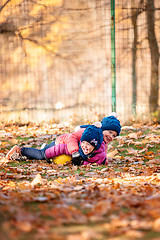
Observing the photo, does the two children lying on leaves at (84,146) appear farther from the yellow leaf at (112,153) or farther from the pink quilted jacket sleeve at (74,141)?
the yellow leaf at (112,153)

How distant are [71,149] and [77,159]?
0.17 meters

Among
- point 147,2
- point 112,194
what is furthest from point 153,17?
point 112,194

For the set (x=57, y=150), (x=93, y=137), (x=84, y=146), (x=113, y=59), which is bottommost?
(x=57, y=150)

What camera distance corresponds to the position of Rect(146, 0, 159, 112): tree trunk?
8800 mm

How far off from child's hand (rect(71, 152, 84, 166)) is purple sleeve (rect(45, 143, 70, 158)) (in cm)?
18

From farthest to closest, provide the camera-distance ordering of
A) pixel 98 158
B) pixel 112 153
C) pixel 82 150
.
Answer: pixel 112 153 < pixel 98 158 < pixel 82 150

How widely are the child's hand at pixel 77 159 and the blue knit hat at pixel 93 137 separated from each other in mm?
234

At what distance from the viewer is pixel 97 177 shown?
13.8 feet

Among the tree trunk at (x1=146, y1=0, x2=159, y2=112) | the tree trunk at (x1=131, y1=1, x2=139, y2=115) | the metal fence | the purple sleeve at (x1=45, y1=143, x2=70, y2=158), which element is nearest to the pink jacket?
the purple sleeve at (x1=45, y1=143, x2=70, y2=158)

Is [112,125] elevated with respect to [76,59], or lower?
lower

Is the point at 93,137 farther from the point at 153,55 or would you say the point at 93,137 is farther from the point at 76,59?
the point at 153,55

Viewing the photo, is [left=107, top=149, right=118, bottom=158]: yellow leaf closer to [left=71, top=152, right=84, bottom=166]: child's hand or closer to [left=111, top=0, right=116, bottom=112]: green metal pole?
[left=71, top=152, right=84, bottom=166]: child's hand

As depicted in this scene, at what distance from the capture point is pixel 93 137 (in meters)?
4.87

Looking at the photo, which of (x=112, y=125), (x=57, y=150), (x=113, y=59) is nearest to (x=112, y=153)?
(x=112, y=125)
